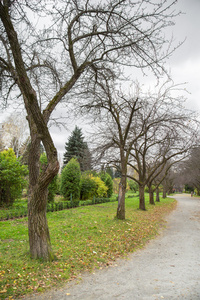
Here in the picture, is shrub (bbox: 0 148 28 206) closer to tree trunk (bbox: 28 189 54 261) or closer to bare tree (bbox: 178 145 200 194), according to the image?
tree trunk (bbox: 28 189 54 261)

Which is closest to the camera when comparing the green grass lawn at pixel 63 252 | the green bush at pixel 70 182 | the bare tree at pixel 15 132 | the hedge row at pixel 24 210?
the green grass lawn at pixel 63 252

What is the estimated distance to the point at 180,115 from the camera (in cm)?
981

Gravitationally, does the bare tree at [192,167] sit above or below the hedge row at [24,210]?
above

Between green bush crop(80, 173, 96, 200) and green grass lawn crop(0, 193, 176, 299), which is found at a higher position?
green bush crop(80, 173, 96, 200)

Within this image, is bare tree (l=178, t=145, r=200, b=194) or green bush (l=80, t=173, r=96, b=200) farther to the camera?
green bush (l=80, t=173, r=96, b=200)

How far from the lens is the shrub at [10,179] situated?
35.5ft

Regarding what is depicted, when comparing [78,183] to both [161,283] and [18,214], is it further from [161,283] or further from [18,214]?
[161,283]

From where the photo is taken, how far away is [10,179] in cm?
1083

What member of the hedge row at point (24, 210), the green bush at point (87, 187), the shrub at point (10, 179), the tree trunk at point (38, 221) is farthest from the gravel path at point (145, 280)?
the green bush at point (87, 187)

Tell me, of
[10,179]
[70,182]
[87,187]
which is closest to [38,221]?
[10,179]

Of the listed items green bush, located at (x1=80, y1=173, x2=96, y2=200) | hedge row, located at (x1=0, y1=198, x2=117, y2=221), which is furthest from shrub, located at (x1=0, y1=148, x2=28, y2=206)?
green bush, located at (x1=80, y1=173, x2=96, y2=200)

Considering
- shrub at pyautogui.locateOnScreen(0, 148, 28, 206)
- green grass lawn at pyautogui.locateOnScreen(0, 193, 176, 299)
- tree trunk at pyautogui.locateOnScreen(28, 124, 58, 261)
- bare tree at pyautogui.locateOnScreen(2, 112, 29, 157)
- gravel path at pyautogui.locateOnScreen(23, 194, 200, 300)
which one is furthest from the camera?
bare tree at pyautogui.locateOnScreen(2, 112, 29, 157)

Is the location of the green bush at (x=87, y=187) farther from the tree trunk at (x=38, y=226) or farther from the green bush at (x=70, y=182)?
the tree trunk at (x=38, y=226)

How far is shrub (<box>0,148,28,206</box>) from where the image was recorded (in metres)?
10.8
